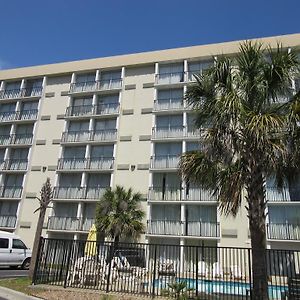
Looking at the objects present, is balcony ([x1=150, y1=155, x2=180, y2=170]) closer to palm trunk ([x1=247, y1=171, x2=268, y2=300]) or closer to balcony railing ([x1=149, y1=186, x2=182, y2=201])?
balcony railing ([x1=149, y1=186, x2=182, y2=201])

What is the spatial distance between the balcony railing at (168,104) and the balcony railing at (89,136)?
4.74m

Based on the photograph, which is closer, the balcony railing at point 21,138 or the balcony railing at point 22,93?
the balcony railing at point 21,138

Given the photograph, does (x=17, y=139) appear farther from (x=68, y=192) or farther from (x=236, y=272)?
(x=236, y=272)

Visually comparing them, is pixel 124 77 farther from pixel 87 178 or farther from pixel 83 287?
pixel 83 287

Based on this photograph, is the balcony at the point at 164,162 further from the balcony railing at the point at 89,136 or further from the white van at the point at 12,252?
the white van at the point at 12,252

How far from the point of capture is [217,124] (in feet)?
36.3

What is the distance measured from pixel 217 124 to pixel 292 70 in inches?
117

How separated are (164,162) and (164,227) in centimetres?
A: 568

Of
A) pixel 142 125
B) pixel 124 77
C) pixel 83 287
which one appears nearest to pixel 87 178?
pixel 142 125

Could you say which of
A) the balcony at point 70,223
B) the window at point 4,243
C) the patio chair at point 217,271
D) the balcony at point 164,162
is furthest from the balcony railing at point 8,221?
the patio chair at point 217,271

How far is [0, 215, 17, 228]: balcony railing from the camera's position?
3275 cm

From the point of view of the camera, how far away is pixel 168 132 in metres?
31.8

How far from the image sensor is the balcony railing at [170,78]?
33544 millimetres

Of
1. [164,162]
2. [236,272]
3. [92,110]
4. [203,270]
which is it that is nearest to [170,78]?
[92,110]
